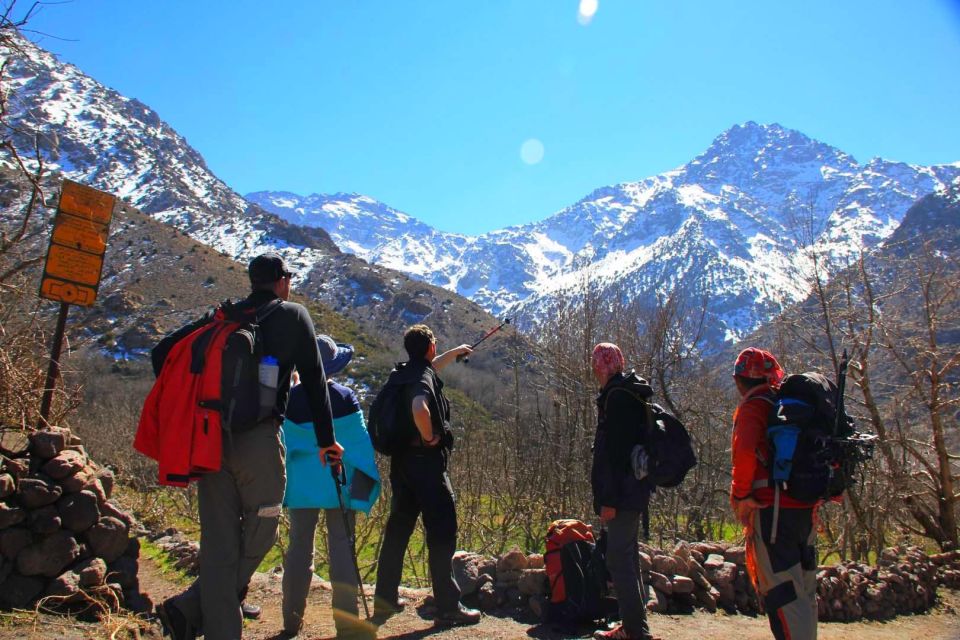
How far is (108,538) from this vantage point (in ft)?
14.8

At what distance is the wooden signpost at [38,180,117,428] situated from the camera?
16.5ft

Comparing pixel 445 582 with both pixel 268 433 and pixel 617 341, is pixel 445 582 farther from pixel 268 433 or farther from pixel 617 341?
pixel 617 341

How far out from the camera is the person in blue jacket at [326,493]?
14.5 feet

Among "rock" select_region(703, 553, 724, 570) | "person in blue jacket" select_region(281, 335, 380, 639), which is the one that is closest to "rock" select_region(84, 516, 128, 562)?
"person in blue jacket" select_region(281, 335, 380, 639)

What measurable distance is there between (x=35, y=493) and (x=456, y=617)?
2871mm

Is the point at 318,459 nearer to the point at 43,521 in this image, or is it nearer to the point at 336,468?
the point at 336,468

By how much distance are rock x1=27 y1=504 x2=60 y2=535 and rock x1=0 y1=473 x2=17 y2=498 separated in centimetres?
19

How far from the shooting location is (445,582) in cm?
471

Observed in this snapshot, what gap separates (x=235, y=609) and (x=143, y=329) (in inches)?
2442

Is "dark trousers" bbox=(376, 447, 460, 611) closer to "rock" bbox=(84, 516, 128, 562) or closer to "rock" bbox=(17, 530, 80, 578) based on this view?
"rock" bbox=(84, 516, 128, 562)

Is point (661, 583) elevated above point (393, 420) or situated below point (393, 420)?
below

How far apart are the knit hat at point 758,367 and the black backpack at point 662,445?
1.67ft

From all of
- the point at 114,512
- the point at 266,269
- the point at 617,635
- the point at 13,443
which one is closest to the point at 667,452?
the point at 617,635

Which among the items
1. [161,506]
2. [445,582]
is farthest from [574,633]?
[161,506]
